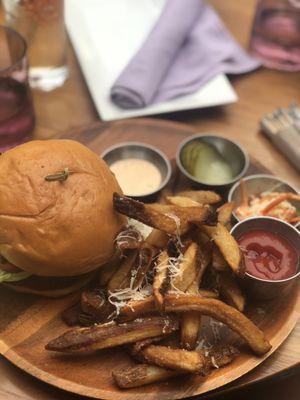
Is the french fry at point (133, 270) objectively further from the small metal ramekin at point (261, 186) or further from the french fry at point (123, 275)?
the small metal ramekin at point (261, 186)

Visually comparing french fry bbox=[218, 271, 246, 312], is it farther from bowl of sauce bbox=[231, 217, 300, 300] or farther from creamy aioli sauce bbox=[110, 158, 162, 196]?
creamy aioli sauce bbox=[110, 158, 162, 196]

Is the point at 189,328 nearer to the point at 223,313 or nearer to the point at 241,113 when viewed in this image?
the point at 223,313

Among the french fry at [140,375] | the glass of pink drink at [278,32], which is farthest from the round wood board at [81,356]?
the glass of pink drink at [278,32]

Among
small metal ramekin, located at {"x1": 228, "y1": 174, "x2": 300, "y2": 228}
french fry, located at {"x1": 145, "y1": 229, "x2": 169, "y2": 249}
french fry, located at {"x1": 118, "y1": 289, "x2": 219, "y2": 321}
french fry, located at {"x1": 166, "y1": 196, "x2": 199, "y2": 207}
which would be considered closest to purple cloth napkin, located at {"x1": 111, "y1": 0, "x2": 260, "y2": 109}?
small metal ramekin, located at {"x1": 228, "y1": 174, "x2": 300, "y2": 228}

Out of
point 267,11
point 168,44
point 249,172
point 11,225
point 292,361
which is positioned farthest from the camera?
point 267,11

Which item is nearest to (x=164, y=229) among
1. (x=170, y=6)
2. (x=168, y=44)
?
(x=168, y=44)

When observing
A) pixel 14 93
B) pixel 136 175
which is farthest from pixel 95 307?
pixel 14 93

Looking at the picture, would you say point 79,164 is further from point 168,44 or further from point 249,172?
point 168,44
